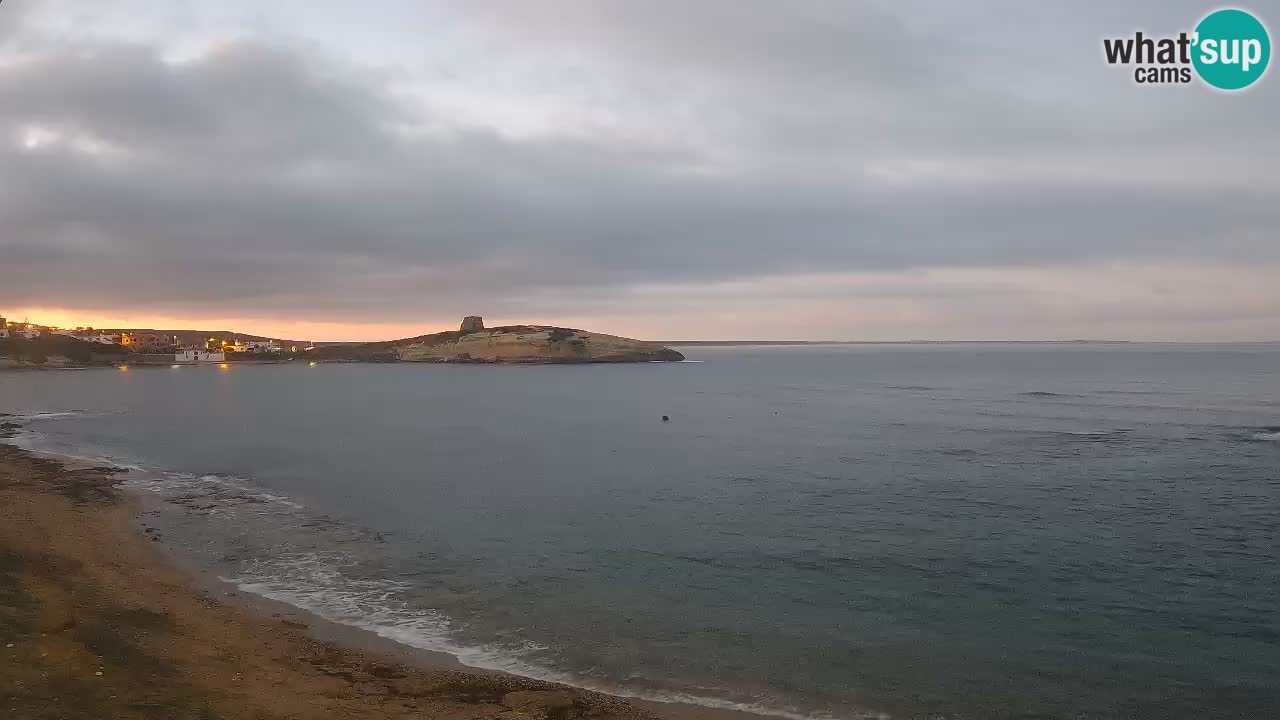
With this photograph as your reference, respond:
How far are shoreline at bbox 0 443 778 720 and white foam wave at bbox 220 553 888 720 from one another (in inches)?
13.6

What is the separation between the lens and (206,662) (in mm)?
14828

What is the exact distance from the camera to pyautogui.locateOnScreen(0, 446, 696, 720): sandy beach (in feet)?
41.1

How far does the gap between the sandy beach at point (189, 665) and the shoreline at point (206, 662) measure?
3 centimetres

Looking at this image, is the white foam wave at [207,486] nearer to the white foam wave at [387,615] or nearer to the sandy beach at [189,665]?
the white foam wave at [387,615]

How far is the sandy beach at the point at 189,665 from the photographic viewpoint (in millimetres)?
12516

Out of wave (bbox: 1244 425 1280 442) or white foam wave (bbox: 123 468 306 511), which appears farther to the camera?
wave (bbox: 1244 425 1280 442)

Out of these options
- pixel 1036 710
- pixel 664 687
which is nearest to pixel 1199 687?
pixel 1036 710

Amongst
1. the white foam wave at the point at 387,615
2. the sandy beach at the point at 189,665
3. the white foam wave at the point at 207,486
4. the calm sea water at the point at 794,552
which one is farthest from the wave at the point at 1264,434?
the white foam wave at the point at 207,486

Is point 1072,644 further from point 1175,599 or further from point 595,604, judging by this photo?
point 595,604

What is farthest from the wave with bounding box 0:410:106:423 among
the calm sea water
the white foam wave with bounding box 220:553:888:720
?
the white foam wave with bounding box 220:553:888:720

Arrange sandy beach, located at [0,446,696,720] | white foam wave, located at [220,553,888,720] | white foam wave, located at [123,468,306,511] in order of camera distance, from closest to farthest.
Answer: sandy beach, located at [0,446,696,720] → white foam wave, located at [220,553,888,720] → white foam wave, located at [123,468,306,511]

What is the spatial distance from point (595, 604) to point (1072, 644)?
11.9 metres

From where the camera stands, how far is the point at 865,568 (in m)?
23.5

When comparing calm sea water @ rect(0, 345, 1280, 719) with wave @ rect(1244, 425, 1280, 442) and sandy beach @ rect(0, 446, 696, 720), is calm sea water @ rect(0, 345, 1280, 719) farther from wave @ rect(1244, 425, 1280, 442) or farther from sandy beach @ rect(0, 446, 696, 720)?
sandy beach @ rect(0, 446, 696, 720)
